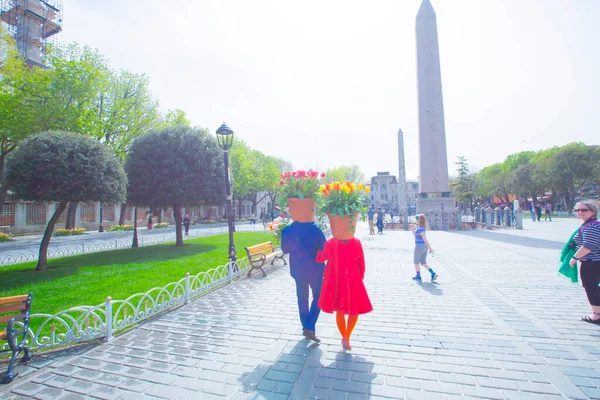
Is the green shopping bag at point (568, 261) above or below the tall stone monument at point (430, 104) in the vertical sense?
below

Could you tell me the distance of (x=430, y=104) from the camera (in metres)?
20.6

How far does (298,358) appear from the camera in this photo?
3699 mm

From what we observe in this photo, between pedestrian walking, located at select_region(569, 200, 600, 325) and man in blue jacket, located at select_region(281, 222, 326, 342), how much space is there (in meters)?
3.78

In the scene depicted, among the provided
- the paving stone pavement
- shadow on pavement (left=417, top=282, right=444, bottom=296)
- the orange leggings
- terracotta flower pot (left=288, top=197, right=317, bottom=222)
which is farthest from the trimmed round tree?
the orange leggings

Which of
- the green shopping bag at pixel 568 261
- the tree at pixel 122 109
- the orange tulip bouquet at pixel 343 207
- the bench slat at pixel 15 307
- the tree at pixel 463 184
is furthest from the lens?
the tree at pixel 463 184

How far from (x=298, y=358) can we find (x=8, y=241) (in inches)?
1091

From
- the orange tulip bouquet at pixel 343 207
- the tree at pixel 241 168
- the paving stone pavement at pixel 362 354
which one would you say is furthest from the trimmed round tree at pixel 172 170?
the tree at pixel 241 168

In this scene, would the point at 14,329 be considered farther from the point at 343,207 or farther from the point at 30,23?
the point at 30,23

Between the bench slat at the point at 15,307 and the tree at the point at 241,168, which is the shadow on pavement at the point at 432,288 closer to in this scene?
the bench slat at the point at 15,307

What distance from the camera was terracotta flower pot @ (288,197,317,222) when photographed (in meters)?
4.10

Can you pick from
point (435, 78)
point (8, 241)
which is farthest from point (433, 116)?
point (8, 241)

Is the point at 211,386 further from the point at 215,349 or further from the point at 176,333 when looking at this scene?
the point at 176,333

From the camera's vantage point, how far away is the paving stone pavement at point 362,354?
3047 millimetres

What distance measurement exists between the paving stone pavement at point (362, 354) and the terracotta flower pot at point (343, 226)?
1501 millimetres
